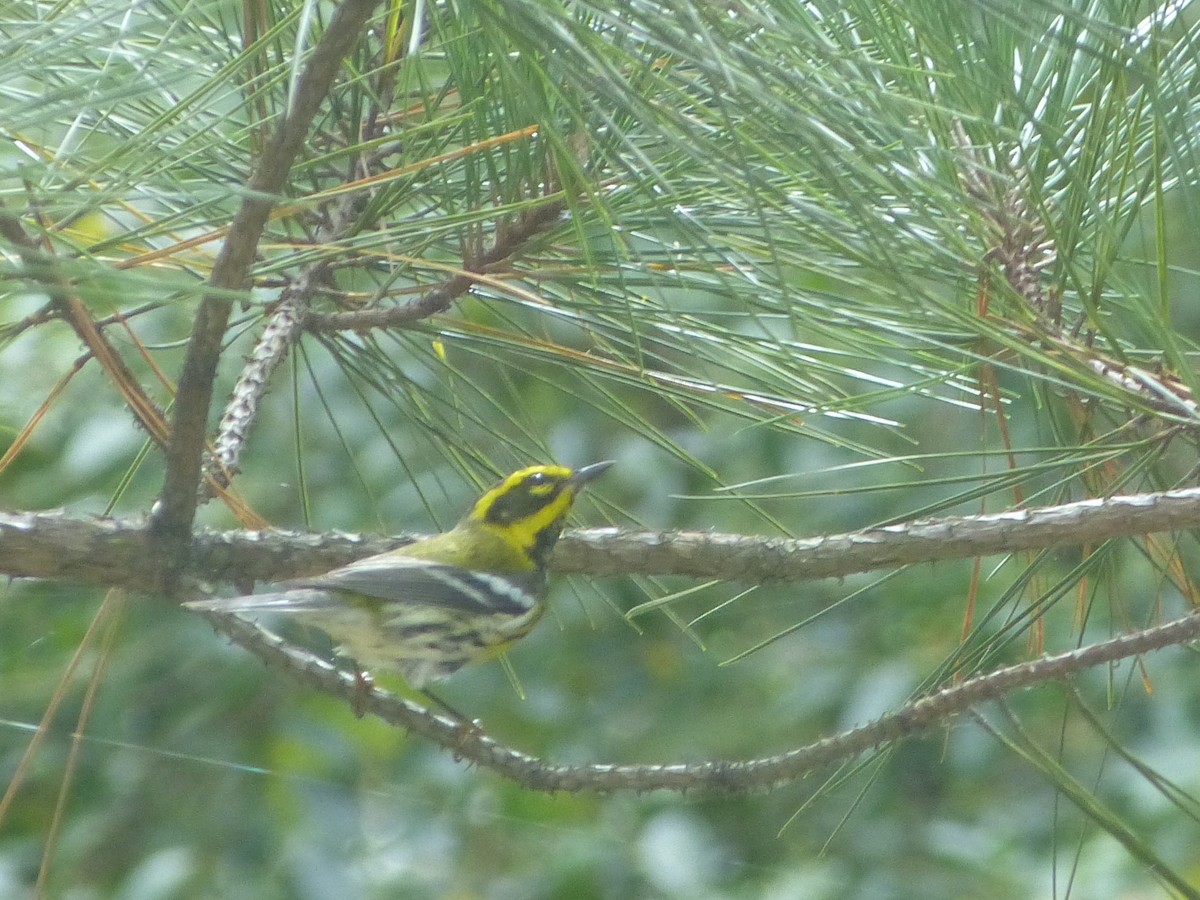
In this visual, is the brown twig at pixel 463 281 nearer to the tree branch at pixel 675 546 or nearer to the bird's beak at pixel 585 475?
the tree branch at pixel 675 546

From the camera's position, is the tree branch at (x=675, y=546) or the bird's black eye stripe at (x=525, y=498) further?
the bird's black eye stripe at (x=525, y=498)

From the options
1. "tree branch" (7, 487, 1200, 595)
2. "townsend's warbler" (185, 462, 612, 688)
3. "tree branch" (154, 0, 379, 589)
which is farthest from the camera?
"townsend's warbler" (185, 462, 612, 688)

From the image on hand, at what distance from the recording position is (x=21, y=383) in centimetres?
143

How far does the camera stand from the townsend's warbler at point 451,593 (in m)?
1.05

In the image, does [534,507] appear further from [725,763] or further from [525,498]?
[725,763]

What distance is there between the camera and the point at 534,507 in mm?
1258

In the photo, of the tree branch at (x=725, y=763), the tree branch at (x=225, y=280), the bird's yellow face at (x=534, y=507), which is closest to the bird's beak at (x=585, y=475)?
the bird's yellow face at (x=534, y=507)

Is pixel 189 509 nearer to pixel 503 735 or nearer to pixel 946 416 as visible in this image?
pixel 503 735

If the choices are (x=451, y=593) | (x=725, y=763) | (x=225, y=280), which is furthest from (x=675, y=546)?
(x=451, y=593)

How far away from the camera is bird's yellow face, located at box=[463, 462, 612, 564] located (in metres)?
1.12

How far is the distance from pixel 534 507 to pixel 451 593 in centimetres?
12

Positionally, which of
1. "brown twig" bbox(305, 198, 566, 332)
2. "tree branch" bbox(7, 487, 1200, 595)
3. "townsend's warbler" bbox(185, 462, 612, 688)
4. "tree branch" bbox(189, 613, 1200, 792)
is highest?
"brown twig" bbox(305, 198, 566, 332)

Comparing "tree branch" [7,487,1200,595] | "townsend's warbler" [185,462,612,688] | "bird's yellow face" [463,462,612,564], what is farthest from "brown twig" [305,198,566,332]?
"bird's yellow face" [463,462,612,564]

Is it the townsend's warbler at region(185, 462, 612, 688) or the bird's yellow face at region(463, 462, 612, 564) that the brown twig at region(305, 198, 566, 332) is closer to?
the townsend's warbler at region(185, 462, 612, 688)
